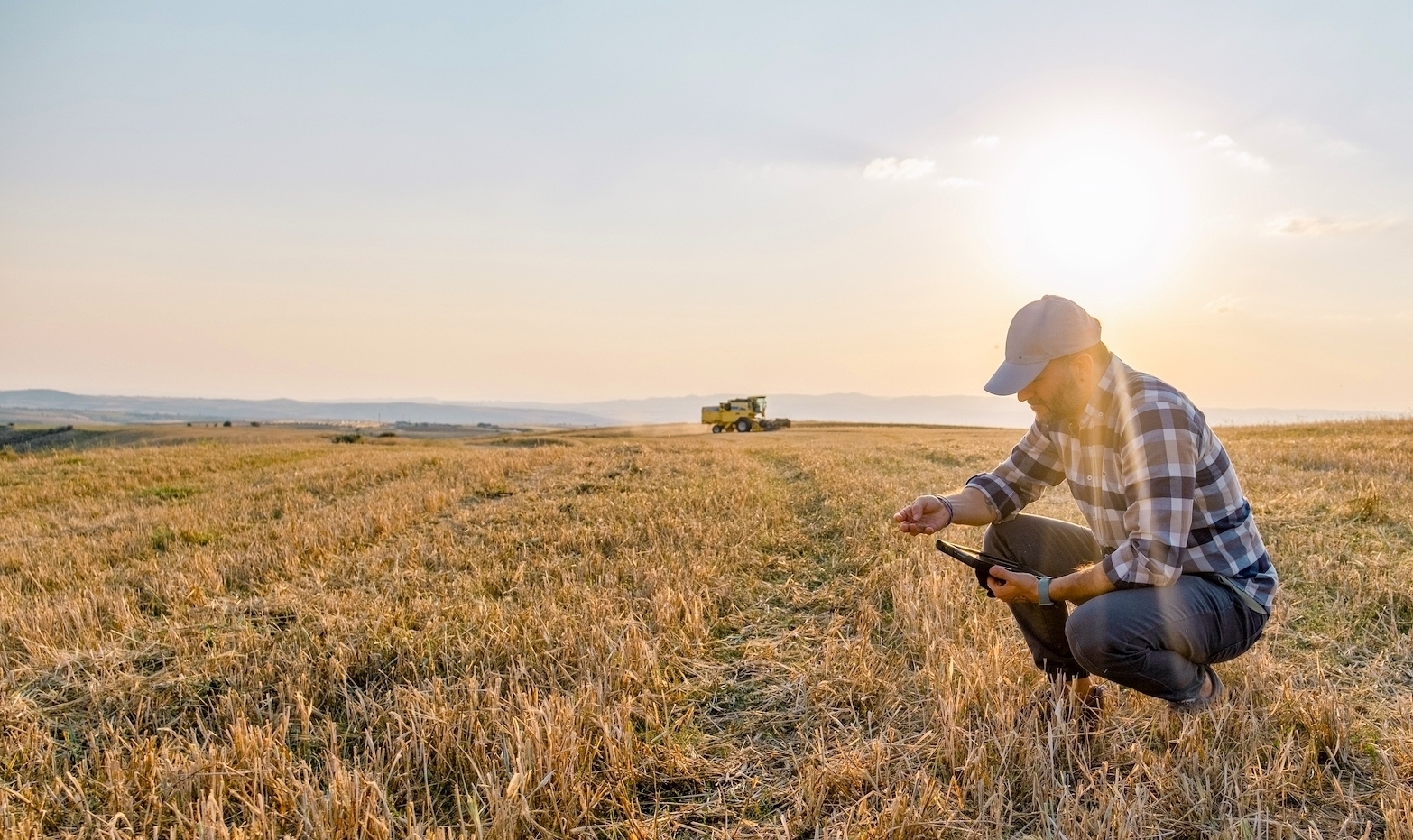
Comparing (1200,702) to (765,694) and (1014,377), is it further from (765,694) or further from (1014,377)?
(765,694)

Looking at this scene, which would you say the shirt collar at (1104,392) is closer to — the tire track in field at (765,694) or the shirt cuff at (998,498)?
the shirt cuff at (998,498)

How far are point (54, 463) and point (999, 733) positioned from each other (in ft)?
92.8

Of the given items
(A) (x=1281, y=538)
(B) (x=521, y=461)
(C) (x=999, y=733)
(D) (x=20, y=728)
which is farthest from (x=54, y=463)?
(A) (x=1281, y=538)

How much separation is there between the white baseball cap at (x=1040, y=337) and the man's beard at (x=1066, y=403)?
19 centimetres

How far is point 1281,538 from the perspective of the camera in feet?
26.6

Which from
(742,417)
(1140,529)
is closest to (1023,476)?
(1140,529)

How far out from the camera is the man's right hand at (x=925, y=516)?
4.81 m

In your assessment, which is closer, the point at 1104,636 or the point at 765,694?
the point at 1104,636

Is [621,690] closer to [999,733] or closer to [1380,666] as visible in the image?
[999,733]

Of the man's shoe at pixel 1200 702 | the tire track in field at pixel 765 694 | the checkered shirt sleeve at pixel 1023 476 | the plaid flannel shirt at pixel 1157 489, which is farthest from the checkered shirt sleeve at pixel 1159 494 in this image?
the tire track in field at pixel 765 694

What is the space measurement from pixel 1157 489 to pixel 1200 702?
4.46 feet

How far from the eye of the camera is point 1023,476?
4766 mm

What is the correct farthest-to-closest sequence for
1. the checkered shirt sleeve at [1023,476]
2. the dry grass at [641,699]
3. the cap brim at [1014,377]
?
1. the checkered shirt sleeve at [1023,476]
2. the cap brim at [1014,377]
3. the dry grass at [641,699]

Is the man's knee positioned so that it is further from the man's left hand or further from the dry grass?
the dry grass
